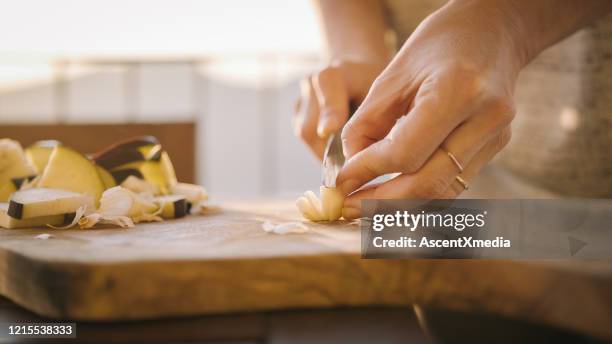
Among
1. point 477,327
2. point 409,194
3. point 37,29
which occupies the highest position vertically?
point 37,29

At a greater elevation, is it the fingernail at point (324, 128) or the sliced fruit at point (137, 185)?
the fingernail at point (324, 128)

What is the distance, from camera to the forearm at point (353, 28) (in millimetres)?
1285

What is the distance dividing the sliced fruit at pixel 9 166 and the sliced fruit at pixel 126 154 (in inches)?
4.4

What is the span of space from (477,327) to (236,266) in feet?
1.69

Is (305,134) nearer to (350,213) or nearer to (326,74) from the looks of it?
(326,74)

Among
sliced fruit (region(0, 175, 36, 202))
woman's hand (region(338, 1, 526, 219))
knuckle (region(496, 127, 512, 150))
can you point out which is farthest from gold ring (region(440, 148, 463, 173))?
sliced fruit (region(0, 175, 36, 202))

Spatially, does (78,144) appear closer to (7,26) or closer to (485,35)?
(485,35)

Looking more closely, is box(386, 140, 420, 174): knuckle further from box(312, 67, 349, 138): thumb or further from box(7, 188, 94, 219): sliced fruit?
box(7, 188, 94, 219): sliced fruit

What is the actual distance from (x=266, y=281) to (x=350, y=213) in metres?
0.28

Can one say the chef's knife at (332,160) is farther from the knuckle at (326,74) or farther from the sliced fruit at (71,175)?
the sliced fruit at (71,175)

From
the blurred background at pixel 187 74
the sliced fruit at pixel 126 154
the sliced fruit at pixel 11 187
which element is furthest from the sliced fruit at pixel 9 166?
the blurred background at pixel 187 74

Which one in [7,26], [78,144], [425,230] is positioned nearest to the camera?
[425,230]

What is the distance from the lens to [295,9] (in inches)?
166

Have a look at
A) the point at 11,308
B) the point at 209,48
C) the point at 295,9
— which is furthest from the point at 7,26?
the point at 11,308
